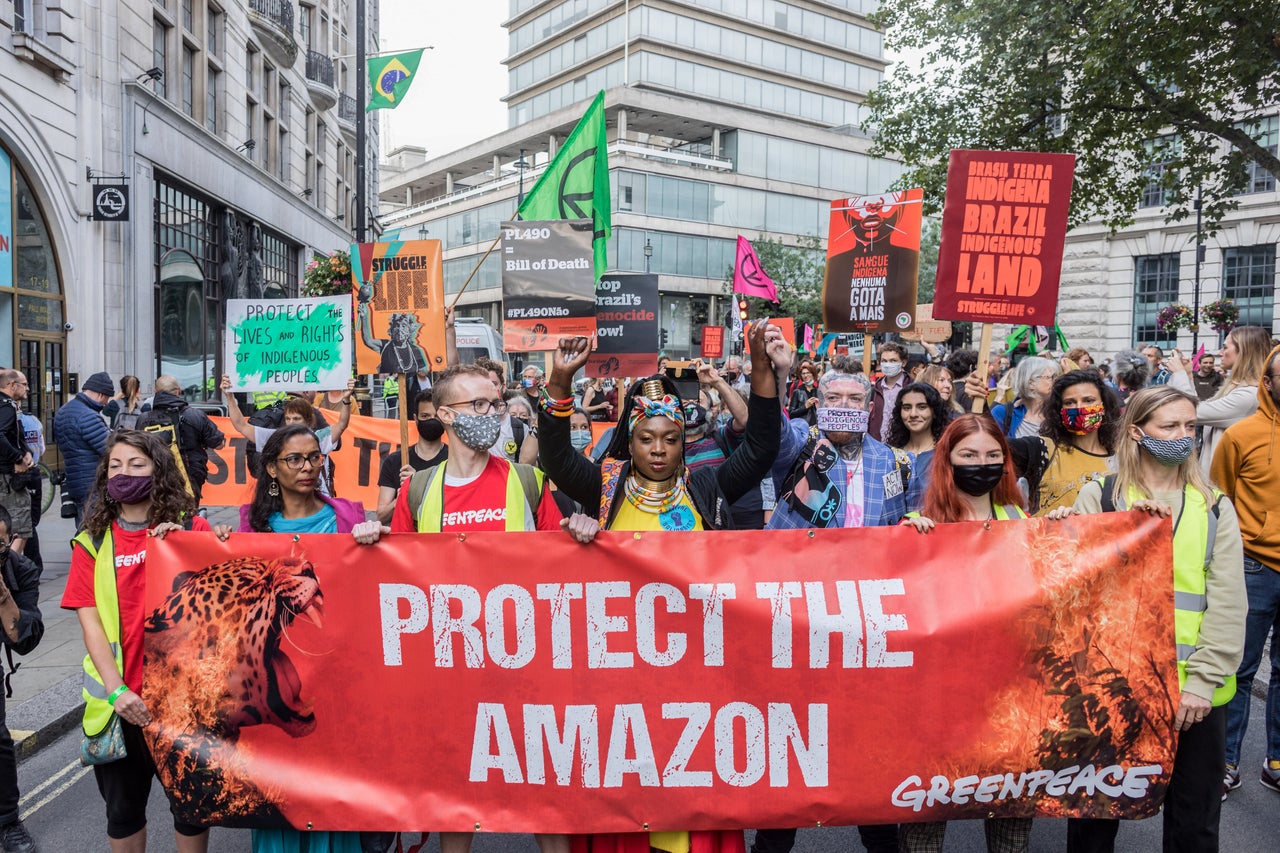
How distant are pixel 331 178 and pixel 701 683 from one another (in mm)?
33252

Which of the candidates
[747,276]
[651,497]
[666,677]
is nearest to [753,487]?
[651,497]

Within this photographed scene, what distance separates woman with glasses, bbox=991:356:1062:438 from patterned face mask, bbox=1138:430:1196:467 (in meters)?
2.09

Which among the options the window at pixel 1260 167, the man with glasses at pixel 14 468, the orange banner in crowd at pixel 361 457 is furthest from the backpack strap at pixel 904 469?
the window at pixel 1260 167

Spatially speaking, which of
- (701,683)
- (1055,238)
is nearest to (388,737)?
(701,683)

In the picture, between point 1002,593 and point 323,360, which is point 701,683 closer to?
point 1002,593

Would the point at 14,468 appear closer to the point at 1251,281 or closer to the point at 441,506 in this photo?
the point at 441,506

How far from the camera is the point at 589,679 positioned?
3.20 m

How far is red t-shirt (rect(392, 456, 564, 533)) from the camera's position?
11.6 ft

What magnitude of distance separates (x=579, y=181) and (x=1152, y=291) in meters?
29.9

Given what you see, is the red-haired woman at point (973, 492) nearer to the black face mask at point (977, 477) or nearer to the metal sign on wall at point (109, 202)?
the black face mask at point (977, 477)

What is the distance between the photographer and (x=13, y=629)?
141 inches

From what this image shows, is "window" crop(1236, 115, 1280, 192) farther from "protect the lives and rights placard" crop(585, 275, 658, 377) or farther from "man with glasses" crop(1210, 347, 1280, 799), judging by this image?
"man with glasses" crop(1210, 347, 1280, 799)

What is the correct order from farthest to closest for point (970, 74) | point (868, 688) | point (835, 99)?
point (835, 99), point (970, 74), point (868, 688)

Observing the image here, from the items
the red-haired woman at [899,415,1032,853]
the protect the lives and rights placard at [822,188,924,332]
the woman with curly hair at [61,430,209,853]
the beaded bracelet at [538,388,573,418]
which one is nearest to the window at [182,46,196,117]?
the protect the lives and rights placard at [822,188,924,332]
